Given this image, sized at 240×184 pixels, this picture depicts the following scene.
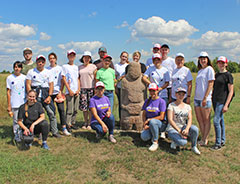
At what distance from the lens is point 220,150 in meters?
5.02

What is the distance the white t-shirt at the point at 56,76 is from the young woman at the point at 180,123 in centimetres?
287

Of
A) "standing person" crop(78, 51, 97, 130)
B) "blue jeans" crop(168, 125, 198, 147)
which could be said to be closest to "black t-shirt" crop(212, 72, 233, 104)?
"blue jeans" crop(168, 125, 198, 147)

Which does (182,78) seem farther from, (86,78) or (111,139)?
(86,78)

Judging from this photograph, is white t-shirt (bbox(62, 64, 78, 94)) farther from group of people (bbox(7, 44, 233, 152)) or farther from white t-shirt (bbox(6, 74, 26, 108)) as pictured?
white t-shirt (bbox(6, 74, 26, 108))

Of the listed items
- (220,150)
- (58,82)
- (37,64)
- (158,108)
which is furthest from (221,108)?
(37,64)

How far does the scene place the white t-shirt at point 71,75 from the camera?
18.9 ft

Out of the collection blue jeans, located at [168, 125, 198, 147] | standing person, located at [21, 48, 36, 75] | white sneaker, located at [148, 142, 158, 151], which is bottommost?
white sneaker, located at [148, 142, 158, 151]

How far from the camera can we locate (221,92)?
4.87m

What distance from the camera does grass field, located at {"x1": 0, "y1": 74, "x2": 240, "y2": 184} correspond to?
3803 millimetres

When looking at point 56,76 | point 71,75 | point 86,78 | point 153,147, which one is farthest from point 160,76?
point 56,76

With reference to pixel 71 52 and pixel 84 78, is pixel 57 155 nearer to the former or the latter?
pixel 84 78

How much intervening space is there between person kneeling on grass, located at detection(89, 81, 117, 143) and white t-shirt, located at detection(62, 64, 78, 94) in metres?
0.86

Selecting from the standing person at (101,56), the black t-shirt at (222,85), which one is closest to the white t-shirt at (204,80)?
the black t-shirt at (222,85)

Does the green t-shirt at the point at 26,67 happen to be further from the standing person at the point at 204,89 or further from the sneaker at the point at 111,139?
the standing person at the point at 204,89
